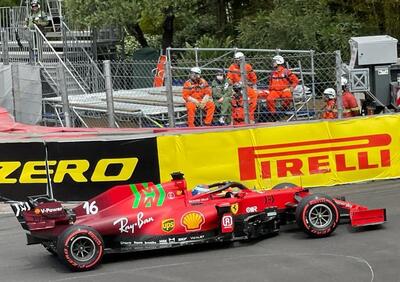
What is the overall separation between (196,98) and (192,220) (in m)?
7.32

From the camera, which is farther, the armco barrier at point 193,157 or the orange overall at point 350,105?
the orange overall at point 350,105

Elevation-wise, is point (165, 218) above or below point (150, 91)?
below

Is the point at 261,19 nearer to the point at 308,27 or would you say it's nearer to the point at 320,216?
the point at 308,27

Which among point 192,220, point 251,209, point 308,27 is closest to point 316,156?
point 251,209

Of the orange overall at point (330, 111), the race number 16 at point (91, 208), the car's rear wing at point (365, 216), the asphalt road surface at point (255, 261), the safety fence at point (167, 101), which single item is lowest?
the asphalt road surface at point (255, 261)

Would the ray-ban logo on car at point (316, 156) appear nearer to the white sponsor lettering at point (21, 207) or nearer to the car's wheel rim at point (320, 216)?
the car's wheel rim at point (320, 216)

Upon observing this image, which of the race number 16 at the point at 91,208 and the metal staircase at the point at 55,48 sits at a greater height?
the metal staircase at the point at 55,48

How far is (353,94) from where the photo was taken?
16984 mm

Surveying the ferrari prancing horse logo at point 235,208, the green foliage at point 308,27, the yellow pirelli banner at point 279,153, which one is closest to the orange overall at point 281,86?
the yellow pirelli banner at point 279,153

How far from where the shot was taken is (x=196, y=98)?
1652 cm

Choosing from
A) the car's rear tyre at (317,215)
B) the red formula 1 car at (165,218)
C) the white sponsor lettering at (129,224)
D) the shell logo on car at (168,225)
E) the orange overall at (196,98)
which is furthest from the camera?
the orange overall at (196,98)

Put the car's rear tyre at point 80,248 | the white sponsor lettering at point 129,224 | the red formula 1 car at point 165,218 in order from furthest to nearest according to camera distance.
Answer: the white sponsor lettering at point 129,224 < the red formula 1 car at point 165,218 < the car's rear tyre at point 80,248

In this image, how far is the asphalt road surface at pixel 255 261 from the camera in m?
8.30

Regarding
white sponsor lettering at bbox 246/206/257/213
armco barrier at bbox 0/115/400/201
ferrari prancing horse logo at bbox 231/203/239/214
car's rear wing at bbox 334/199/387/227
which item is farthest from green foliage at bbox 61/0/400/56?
ferrari prancing horse logo at bbox 231/203/239/214
